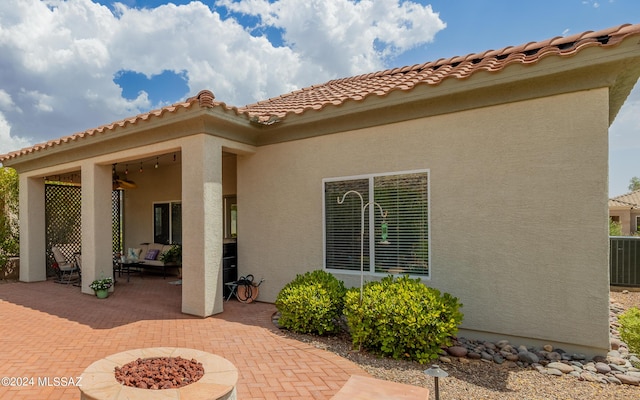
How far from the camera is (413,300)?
15.8 ft

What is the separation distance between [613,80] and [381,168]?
3.65 m

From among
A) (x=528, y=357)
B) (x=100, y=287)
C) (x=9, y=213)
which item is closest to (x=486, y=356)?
(x=528, y=357)

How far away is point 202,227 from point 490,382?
222 inches

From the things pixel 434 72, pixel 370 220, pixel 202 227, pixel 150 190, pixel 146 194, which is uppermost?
pixel 434 72

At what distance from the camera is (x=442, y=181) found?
19.2 feet

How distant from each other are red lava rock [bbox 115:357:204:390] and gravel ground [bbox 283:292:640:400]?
91.4 inches

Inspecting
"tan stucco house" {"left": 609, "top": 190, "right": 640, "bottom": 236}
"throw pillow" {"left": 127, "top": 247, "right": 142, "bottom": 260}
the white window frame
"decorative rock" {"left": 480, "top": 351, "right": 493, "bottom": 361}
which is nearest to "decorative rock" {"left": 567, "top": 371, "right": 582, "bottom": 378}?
"decorative rock" {"left": 480, "top": 351, "right": 493, "bottom": 361}

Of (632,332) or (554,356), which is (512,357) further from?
(632,332)

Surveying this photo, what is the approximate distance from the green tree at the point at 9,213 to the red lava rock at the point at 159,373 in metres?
13.4

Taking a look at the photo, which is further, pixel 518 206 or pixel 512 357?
pixel 518 206

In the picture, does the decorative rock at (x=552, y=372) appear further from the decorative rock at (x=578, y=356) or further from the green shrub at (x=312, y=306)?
the green shrub at (x=312, y=306)

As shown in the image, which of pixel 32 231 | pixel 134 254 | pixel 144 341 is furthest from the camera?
pixel 134 254

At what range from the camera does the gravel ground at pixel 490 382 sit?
12.5 feet

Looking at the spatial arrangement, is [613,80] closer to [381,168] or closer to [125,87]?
[381,168]
